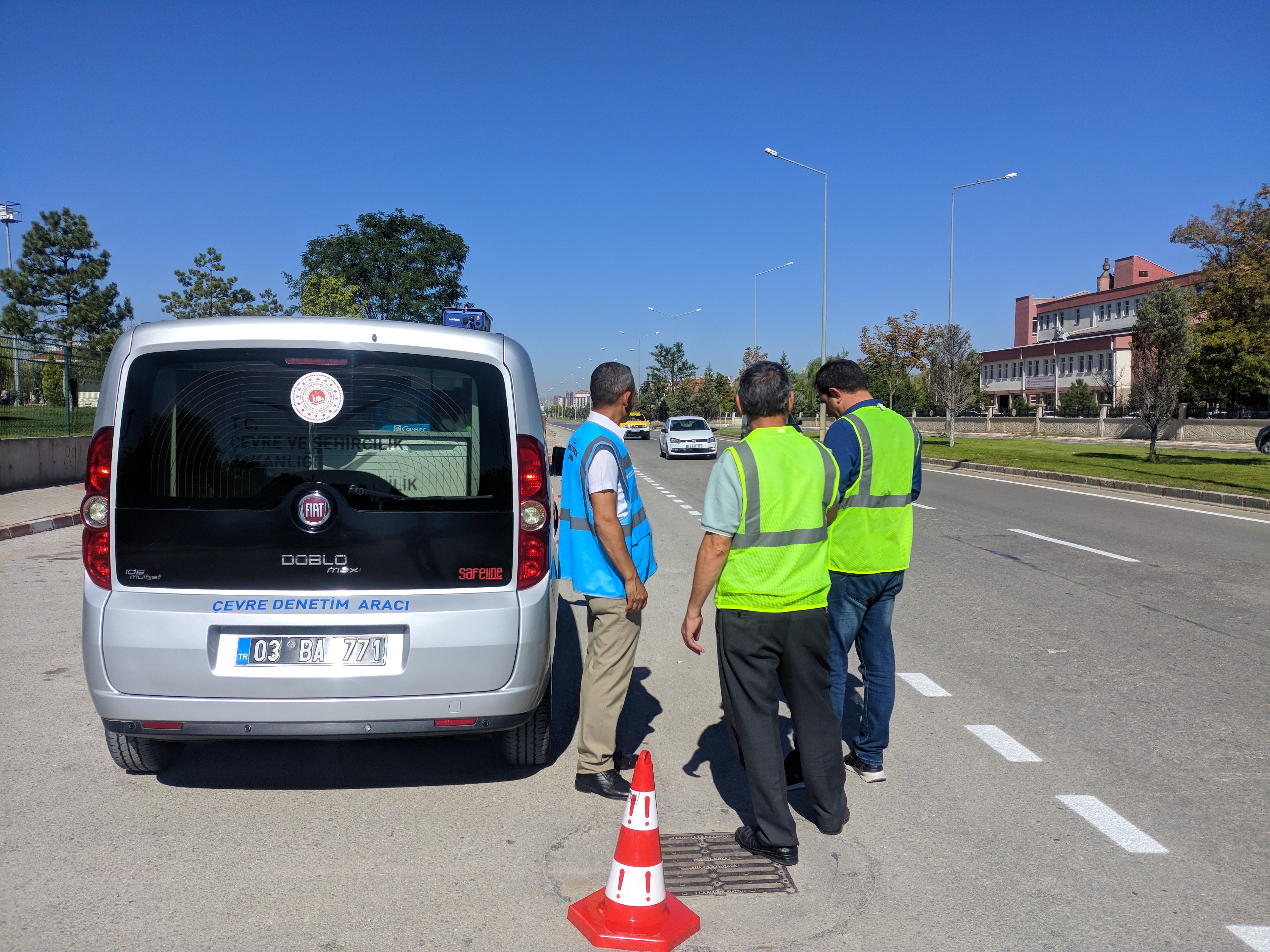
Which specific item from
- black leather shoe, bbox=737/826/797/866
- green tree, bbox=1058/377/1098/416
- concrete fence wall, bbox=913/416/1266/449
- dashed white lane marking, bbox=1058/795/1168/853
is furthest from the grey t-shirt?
green tree, bbox=1058/377/1098/416

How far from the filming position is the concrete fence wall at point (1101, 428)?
41.7m

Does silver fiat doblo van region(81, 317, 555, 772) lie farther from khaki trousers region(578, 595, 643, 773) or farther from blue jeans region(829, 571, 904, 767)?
blue jeans region(829, 571, 904, 767)

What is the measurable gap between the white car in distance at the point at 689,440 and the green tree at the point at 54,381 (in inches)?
776

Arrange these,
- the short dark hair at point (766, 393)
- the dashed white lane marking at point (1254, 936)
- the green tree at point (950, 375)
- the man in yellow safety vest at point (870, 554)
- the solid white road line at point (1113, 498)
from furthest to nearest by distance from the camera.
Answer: the green tree at point (950, 375) → the solid white road line at point (1113, 498) → the man in yellow safety vest at point (870, 554) → the short dark hair at point (766, 393) → the dashed white lane marking at point (1254, 936)

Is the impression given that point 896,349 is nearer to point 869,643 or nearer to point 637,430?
point 637,430

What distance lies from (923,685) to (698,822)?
2.47 metres

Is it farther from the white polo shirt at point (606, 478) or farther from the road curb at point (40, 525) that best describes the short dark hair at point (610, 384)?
the road curb at point (40, 525)

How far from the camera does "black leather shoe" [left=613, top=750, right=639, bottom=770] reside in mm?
4242

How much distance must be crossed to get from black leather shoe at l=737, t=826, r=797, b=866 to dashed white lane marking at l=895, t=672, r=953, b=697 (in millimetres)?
2333

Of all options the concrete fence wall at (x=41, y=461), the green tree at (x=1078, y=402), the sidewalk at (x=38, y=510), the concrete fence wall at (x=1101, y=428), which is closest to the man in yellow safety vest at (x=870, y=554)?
the sidewalk at (x=38, y=510)

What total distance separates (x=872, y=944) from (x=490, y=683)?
5.40ft

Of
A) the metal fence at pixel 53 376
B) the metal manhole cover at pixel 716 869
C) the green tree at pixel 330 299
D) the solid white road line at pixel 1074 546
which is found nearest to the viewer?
the metal manhole cover at pixel 716 869

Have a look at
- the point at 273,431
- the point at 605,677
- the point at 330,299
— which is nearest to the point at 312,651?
the point at 273,431

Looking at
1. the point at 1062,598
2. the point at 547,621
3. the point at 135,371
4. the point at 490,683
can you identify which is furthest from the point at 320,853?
the point at 1062,598
